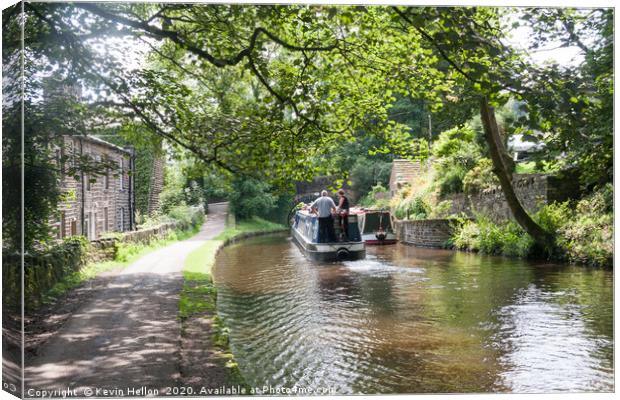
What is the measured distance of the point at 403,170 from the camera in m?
5.39

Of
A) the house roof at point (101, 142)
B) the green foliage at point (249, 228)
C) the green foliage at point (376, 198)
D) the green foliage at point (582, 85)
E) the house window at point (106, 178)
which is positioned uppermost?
the green foliage at point (582, 85)

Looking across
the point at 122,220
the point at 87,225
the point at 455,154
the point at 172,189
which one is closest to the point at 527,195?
the point at 455,154

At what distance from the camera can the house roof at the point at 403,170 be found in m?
5.35

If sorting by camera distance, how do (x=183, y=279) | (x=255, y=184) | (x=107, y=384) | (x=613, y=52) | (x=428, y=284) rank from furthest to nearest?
(x=428, y=284)
(x=183, y=279)
(x=255, y=184)
(x=613, y=52)
(x=107, y=384)

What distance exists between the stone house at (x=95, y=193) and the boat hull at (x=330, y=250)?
1.67 metres

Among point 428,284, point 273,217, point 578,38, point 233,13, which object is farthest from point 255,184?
point 578,38

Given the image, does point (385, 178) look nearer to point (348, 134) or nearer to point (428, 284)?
point (348, 134)

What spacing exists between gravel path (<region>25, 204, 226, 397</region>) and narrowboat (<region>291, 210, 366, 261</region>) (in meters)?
1.33

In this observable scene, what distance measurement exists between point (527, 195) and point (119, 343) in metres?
4.35

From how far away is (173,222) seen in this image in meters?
5.15

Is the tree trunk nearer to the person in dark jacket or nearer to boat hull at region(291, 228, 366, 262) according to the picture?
the person in dark jacket

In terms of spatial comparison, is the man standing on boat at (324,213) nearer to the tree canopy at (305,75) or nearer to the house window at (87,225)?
the tree canopy at (305,75)

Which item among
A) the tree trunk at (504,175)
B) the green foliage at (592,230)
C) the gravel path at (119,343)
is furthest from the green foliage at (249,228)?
the green foliage at (592,230)

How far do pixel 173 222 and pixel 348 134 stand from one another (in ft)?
5.83
